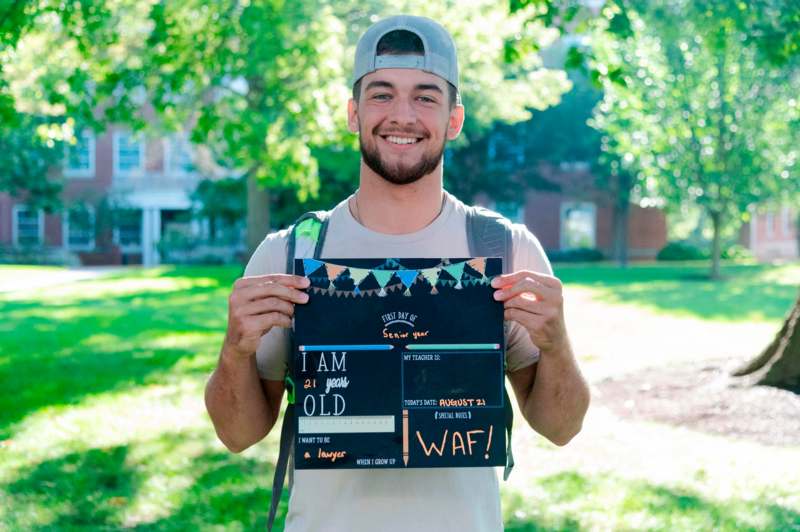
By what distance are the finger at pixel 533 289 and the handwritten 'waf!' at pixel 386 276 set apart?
65 mm

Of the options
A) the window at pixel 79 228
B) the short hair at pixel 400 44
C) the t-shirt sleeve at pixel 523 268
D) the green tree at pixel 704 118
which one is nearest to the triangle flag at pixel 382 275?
the t-shirt sleeve at pixel 523 268

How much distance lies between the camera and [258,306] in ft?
7.33

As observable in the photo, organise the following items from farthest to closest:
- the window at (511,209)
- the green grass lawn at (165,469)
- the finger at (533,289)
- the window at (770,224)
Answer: the window at (770,224), the window at (511,209), the green grass lawn at (165,469), the finger at (533,289)

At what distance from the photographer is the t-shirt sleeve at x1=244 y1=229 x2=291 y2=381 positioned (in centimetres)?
244

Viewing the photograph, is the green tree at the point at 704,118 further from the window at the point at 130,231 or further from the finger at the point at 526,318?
the finger at the point at 526,318

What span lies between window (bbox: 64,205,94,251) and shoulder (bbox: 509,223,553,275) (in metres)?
38.0

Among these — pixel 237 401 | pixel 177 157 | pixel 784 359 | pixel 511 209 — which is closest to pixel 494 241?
pixel 237 401

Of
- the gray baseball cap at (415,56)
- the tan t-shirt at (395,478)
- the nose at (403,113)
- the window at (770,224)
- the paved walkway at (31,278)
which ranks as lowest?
the paved walkway at (31,278)

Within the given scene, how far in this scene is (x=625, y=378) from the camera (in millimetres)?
10172

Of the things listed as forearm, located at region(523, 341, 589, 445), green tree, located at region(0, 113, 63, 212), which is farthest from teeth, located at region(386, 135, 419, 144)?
green tree, located at region(0, 113, 63, 212)

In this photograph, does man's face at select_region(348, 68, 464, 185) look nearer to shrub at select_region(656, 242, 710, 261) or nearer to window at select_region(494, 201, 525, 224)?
window at select_region(494, 201, 525, 224)

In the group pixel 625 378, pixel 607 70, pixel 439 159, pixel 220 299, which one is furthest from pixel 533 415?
pixel 220 299

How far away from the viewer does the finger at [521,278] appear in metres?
2.24

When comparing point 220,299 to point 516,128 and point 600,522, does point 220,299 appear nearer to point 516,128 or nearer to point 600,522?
point 600,522
